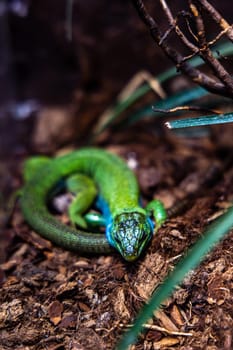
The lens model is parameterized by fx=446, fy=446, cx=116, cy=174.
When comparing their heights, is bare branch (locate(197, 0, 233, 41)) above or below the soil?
above

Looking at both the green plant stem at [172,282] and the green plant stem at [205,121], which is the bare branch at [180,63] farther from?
the green plant stem at [172,282]

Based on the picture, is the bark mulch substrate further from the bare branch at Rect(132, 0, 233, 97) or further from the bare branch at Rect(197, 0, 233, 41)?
the bare branch at Rect(197, 0, 233, 41)

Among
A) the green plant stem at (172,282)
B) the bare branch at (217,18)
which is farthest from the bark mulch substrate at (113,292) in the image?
the bare branch at (217,18)

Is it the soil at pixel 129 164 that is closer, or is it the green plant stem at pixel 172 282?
the green plant stem at pixel 172 282

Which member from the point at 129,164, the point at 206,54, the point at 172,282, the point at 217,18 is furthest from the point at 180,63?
the point at 129,164

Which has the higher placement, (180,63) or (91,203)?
(180,63)

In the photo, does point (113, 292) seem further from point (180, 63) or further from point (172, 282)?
point (180, 63)

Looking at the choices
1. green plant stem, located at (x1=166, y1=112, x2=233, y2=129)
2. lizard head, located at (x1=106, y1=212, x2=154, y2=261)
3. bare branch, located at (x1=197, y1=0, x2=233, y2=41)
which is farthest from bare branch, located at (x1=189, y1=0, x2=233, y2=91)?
lizard head, located at (x1=106, y1=212, x2=154, y2=261)

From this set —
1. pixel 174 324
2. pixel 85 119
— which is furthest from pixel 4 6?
pixel 174 324
